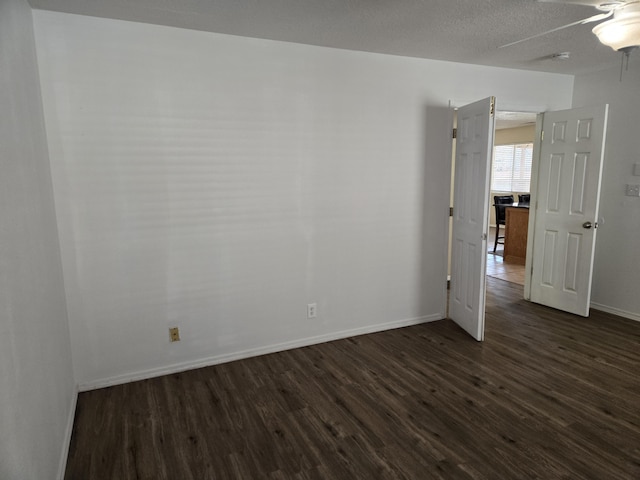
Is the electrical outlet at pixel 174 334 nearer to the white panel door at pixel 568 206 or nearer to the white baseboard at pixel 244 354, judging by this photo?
the white baseboard at pixel 244 354

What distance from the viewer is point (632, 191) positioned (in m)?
3.88

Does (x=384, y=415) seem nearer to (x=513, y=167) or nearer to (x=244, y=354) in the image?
(x=244, y=354)

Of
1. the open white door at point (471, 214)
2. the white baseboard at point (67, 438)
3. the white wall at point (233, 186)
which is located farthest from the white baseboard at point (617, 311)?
the white baseboard at point (67, 438)

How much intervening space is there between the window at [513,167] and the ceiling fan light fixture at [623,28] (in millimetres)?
7316

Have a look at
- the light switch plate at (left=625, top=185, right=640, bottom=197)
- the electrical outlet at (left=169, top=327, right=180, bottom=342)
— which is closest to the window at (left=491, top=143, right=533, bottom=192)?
the light switch plate at (left=625, top=185, right=640, bottom=197)

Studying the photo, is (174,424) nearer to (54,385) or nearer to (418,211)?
(54,385)

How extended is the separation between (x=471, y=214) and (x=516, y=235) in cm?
345

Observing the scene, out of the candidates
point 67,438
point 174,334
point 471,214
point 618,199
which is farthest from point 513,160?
point 67,438

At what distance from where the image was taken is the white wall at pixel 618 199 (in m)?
3.86

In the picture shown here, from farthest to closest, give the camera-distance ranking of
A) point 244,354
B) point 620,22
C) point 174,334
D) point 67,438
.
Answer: point 244,354, point 174,334, point 67,438, point 620,22

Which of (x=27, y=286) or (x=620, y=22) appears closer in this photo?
(x=27, y=286)

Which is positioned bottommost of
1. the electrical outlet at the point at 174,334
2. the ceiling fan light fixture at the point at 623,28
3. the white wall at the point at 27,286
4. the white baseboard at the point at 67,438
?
the white baseboard at the point at 67,438

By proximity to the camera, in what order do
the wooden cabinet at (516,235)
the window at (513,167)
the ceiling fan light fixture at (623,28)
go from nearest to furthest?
the ceiling fan light fixture at (623,28) < the wooden cabinet at (516,235) < the window at (513,167)

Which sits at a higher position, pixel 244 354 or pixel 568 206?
pixel 568 206
